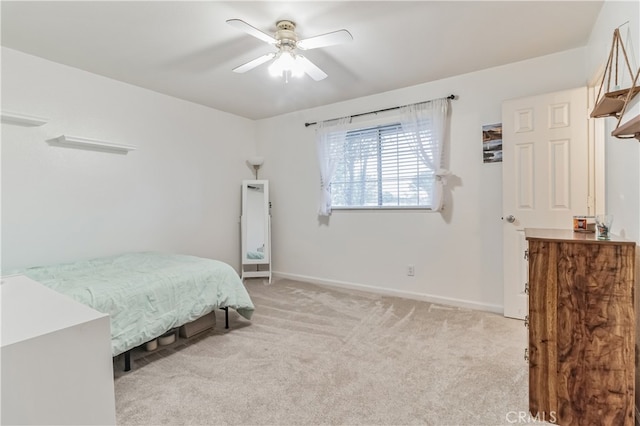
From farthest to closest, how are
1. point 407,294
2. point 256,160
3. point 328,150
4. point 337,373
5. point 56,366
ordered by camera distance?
point 256,160
point 328,150
point 407,294
point 337,373
point 56,366

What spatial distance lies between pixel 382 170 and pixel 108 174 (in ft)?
9.76

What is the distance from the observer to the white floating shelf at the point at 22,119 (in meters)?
2.37

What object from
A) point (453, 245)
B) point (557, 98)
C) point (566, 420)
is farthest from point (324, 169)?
point (566, 420)

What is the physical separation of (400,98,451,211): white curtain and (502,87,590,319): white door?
1.86 feet

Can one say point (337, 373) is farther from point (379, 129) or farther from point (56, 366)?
point (379, 129)

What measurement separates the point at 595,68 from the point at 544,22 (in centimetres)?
55

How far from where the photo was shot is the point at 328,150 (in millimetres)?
4039

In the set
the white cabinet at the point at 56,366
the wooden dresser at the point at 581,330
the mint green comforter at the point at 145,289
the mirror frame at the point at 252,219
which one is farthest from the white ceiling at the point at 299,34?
the white cabinet at the point at 56,366

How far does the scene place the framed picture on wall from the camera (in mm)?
2996

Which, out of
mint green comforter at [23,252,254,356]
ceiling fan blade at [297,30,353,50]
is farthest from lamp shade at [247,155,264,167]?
ceiling fan blade at [297,30,353,50]

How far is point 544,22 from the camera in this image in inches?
88.7

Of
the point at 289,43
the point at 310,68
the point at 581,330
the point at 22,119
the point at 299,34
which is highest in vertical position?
the point at 299,34

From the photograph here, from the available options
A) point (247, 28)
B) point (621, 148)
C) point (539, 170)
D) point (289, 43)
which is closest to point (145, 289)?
point (247, 28)

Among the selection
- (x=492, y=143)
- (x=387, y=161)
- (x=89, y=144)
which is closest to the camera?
(x=89, y=144)
